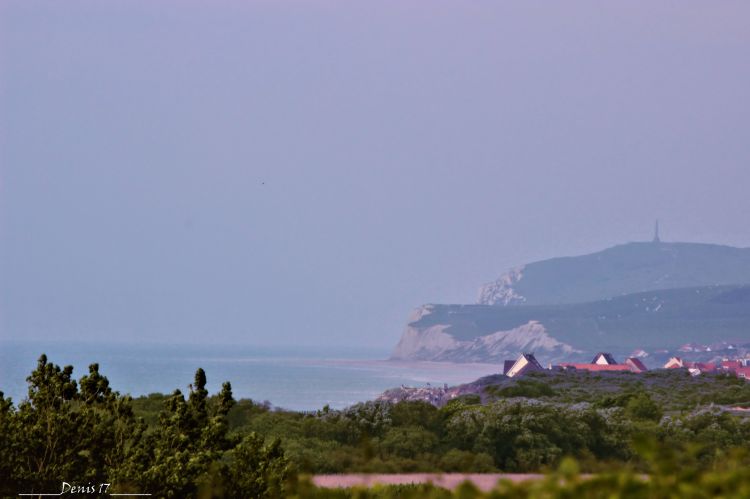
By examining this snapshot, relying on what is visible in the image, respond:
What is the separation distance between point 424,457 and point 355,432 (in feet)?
8.15

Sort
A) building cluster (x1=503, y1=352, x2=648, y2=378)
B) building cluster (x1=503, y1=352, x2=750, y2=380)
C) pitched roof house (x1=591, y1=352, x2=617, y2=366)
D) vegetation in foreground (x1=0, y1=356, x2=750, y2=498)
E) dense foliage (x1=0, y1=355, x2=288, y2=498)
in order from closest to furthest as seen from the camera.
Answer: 1. vegetation in foreground (x1=0, y1=356, x2=750, y2=498)
2. dense foliage (x1=0, y1=355, x2=288, y2=498)
3. building cluster (x1=503, y1=352, x2=750, y2=380)
4. building cluster (x1=503, y1=352, x2=648, y2=378)
5. pitched roof house (x1=591, y1=352, x2=617, y2=366)

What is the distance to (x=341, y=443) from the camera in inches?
834

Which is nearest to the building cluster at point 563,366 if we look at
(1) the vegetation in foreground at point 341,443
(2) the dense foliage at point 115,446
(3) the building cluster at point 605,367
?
(3) the building cluster at point 605,367

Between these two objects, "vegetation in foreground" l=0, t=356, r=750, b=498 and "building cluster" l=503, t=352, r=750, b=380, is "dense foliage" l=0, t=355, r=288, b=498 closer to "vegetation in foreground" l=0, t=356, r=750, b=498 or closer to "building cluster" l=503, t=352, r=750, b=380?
"vegetation in foreground" l=0, t=356, r=750, b=498

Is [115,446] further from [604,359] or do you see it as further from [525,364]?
[604,359]

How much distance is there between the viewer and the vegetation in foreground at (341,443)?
6055 mm

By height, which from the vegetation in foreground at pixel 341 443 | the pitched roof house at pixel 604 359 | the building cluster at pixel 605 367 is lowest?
the vegetation in foreground at pixel 341 443

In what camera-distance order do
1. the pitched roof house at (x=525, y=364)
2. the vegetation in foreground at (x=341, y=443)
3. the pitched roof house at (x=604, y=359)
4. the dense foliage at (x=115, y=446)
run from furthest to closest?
the pitched roof house at (x=604, y=359), the pitched roof house at (x=525, y=364), the dense foliage at (x=115, y=446), the vegetation in foreground at (x=341, y=443)

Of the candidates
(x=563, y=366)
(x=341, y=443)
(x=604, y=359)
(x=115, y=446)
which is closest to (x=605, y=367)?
(x=563, y=366)

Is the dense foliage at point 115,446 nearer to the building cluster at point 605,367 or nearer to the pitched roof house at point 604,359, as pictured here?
the building cluster at point 605,367

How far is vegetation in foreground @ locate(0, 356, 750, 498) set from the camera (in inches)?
238

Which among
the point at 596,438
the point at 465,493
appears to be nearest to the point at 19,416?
the point at 465,493

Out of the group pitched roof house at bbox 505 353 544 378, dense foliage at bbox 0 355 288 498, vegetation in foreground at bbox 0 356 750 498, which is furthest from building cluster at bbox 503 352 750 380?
dense foliage at bbox 0 355 288 498

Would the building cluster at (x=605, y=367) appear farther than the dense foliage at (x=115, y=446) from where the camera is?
Yes
